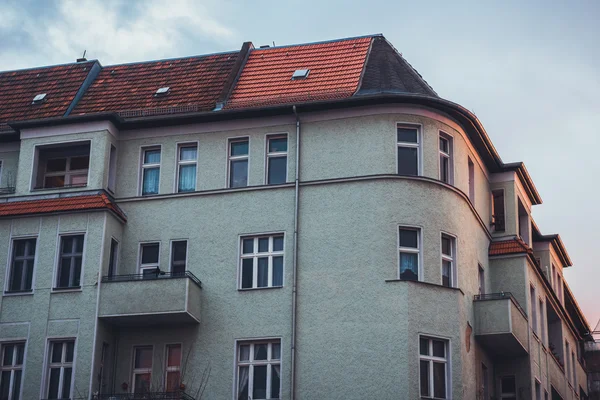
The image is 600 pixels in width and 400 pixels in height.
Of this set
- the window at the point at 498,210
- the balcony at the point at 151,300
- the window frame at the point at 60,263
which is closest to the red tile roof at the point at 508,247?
the window at the point at 498,210

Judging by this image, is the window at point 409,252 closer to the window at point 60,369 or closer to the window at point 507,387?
the window at point 507,387

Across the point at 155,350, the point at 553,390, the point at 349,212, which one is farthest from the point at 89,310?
the point at 553,390

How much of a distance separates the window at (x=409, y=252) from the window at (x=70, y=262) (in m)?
10.1

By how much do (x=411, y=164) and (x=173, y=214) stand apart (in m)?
7.86

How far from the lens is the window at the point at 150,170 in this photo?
126 feet

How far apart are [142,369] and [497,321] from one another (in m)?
11.3

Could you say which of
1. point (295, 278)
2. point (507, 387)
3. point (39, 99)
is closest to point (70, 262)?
point (295, 278)

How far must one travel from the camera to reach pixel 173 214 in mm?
37531

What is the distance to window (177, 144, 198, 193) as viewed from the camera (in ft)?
125

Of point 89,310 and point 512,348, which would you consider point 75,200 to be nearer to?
point 89,310

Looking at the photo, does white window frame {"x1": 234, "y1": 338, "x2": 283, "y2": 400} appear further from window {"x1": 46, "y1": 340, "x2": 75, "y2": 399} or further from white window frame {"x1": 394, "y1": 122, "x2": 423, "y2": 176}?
white window frame {"x1": 394, "y1": 122, "x2": 423, "y2": 176}

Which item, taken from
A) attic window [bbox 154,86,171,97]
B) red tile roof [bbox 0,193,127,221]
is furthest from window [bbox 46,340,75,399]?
attic window [bbox 154,86,171,97]

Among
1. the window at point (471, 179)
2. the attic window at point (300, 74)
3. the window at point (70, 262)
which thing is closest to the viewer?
the window at point (70, 262)

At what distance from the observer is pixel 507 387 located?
129 ft
